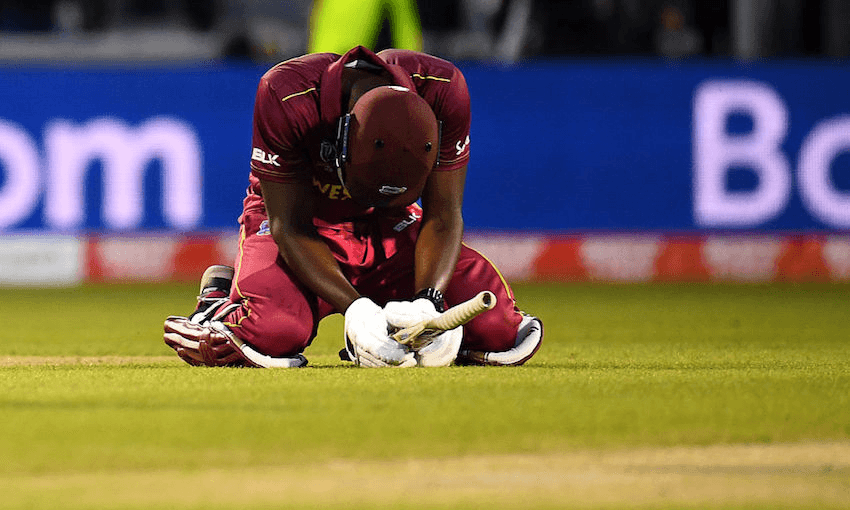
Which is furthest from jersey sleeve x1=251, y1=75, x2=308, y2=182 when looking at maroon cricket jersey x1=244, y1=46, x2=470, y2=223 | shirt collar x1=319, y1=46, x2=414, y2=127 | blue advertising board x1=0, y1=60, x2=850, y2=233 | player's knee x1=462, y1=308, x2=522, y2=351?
blue advertising board x1=0, y1=60, x2=850, y2=233

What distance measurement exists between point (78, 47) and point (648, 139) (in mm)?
6153

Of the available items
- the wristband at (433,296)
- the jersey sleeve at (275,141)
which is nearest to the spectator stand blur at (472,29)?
the jersey sleeve at (275,141)

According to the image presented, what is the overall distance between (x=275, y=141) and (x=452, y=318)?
904 millimetres

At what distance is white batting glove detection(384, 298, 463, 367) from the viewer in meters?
5.16

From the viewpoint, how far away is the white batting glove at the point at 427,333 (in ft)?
16.9

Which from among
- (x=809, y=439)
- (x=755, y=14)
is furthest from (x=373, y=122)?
(x=755, y=14)

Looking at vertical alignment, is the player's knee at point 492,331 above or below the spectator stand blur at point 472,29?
above

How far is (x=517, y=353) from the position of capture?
18.6 ft

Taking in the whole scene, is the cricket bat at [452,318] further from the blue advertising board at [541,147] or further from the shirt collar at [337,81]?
the blue advertising board at [541,147]

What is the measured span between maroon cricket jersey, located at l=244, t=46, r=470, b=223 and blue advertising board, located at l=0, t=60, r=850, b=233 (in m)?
5.69

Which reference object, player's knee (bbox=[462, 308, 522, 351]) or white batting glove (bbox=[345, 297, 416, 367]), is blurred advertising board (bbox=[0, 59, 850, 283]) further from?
white batting glove (bbox=[345, 297, 416, 367])

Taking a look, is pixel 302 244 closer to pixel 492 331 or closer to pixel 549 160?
pixel 492 331

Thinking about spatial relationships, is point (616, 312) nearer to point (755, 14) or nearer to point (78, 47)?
point (755, 14)

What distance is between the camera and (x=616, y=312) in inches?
358
